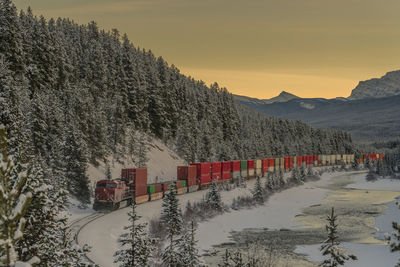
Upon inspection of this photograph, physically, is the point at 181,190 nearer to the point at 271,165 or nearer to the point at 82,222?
the point at 82,222

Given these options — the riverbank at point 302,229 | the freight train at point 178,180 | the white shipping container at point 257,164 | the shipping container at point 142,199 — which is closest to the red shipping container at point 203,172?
the freight train at point 178,180

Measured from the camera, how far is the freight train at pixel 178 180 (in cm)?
4188

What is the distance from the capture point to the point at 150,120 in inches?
3925

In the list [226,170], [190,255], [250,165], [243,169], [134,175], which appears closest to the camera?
[190,255]

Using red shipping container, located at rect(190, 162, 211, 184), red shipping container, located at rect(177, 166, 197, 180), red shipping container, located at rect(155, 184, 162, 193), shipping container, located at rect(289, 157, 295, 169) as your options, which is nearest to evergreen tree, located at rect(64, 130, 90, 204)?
red shipping container, located at rect(155, 184, 162, 193)

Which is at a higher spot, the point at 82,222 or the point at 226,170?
the point at 226,170

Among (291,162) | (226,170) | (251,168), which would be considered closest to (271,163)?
(251,168)

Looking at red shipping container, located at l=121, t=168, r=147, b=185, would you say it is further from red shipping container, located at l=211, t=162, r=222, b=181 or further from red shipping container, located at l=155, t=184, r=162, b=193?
red shipping container, located at l=211, t=162, r=222, b=181

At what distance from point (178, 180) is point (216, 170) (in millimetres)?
11537

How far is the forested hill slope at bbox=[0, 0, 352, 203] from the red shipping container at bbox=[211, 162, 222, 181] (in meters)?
17.3

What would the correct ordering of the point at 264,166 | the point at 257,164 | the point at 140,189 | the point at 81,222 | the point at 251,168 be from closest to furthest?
the point at 81,222
the point at 140,189
the point at 251,168
the point at 257,164
the point at 264,166

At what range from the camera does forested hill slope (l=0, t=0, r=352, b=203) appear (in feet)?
158

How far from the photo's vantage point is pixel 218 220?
1943 inches

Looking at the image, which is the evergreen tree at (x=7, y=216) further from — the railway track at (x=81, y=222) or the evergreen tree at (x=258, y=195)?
the evergreen tree at (x=258, y=195)
